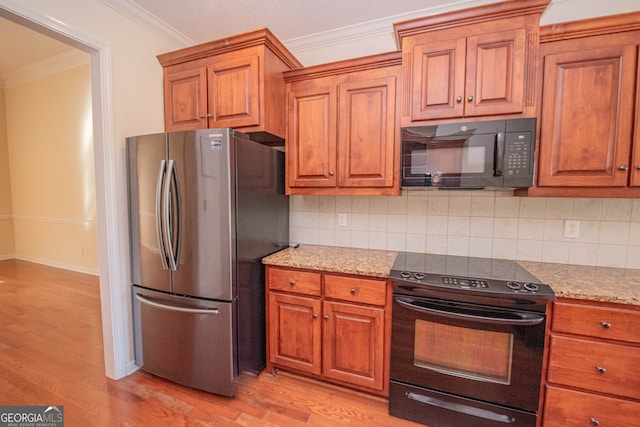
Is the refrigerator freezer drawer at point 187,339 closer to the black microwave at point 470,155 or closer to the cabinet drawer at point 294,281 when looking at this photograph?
the cabinet drawer at point 294,281

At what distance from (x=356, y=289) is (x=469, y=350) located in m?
0.71

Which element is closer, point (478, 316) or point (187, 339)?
point (478, 316)

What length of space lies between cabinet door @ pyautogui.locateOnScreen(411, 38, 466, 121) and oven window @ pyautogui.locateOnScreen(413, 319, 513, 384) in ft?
4.26

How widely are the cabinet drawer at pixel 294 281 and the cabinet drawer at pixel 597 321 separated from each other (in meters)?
1.32

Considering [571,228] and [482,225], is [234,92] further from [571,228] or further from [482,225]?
[571,228]

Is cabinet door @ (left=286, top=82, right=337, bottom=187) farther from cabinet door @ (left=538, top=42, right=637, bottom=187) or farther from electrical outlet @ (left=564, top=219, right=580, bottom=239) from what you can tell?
electrical outlet @ (left=564, top=219, right=580, bottom=239)

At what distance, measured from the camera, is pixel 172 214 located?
1.74 m

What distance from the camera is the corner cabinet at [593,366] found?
1.27 m

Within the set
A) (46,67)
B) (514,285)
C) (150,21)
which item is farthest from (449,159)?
(46,67)

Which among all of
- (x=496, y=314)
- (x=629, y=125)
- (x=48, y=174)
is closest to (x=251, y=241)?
(x=496, y=314)

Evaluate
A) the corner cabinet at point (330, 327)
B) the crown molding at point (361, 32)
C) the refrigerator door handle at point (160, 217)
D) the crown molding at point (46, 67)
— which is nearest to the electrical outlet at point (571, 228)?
the corner cabinet at point (330, 327)

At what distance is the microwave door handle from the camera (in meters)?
1.54

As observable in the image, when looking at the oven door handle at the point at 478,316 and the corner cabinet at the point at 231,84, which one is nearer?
the oven door handle at the point at 478,316

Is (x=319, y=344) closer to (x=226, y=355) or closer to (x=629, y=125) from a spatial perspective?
(x=226, y=355)
